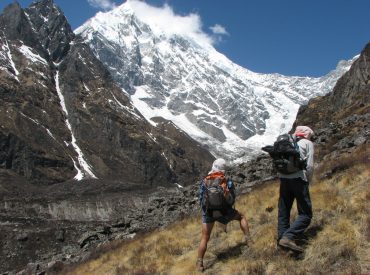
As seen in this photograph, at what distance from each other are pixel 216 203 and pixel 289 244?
2133 millimetres

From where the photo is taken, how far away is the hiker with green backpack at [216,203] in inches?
474

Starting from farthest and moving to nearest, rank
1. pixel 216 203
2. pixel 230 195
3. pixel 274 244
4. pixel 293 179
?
pixel 230 195 → pixel 216 203 → pixel 274 244 → pixel 293 179

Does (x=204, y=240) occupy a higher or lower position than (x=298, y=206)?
lower

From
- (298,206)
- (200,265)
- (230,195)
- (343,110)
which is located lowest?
(200,265)

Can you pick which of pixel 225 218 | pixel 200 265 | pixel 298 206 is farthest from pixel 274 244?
pixel 200 265

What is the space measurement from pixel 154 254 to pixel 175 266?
2.20m

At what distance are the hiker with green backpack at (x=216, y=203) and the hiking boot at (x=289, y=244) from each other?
6.16 ft

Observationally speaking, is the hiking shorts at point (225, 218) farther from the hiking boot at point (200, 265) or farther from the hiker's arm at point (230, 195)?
the hiking boot at point (200, 265)

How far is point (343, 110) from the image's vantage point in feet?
202

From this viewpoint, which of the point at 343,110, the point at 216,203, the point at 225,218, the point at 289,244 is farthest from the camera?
the point at 343,110

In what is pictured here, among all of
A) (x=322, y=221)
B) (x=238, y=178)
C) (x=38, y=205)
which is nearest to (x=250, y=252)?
(x=322, y=221)

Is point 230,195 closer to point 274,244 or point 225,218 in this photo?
point 225,218

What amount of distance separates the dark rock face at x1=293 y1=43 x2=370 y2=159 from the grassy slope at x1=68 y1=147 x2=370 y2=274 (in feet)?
37.9

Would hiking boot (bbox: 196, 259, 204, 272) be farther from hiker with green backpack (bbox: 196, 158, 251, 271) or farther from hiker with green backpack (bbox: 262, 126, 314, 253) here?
hiker with green backpack (bbox: 262, 126, 314, 253)
